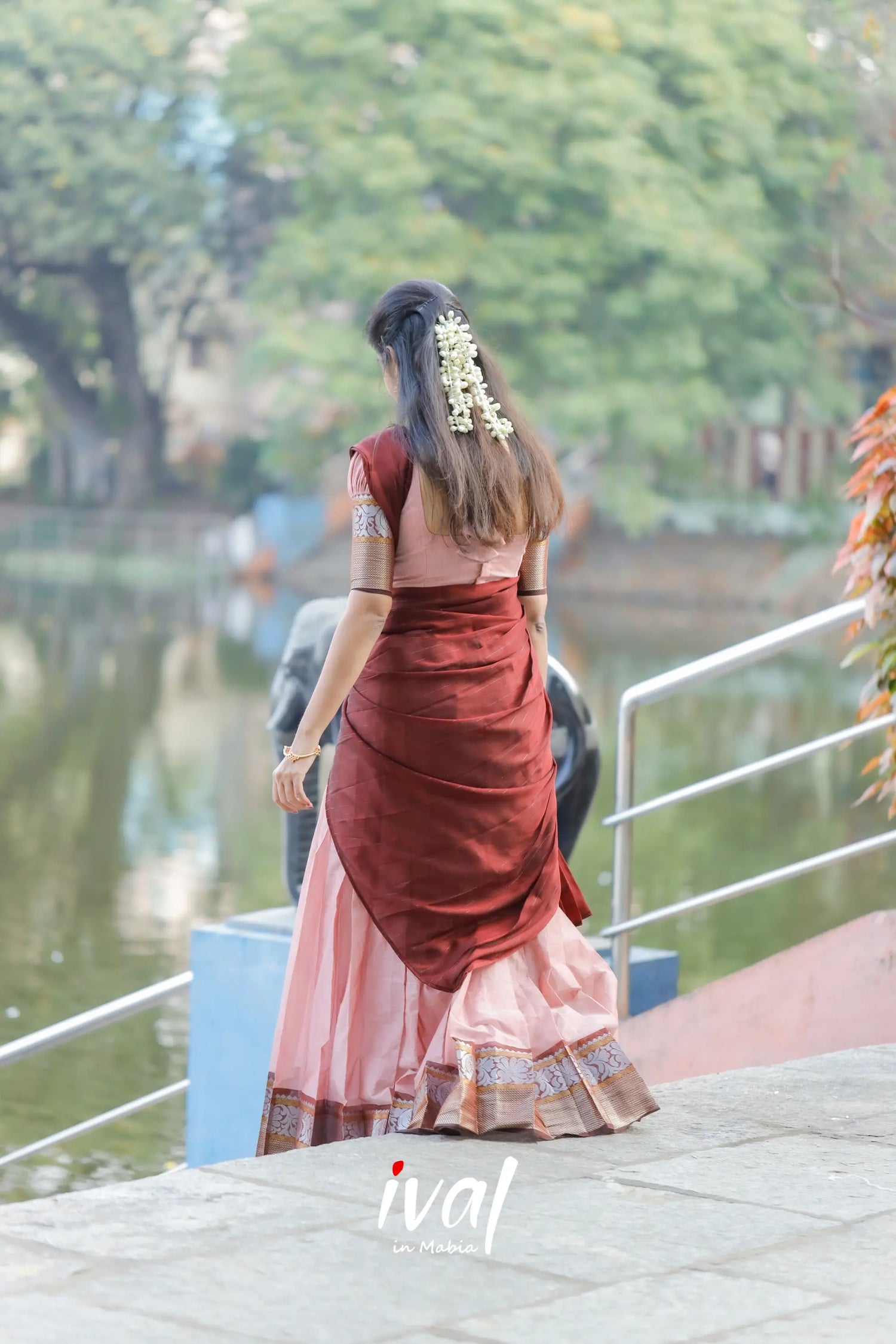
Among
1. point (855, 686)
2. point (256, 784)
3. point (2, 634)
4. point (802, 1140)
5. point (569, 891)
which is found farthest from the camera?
point (2, 634)

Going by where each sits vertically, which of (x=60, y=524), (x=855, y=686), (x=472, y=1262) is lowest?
(x=60, y=524)

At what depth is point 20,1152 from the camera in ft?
15.7

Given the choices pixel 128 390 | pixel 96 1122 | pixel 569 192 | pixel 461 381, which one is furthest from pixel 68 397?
pixel 461 381

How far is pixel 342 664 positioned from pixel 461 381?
0.48 meters

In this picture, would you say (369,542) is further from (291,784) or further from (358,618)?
(291,784)

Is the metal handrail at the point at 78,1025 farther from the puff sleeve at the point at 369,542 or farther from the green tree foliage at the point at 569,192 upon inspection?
the green tree foliage at the point at 569,192

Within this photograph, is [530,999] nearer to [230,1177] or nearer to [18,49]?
[230,1177]

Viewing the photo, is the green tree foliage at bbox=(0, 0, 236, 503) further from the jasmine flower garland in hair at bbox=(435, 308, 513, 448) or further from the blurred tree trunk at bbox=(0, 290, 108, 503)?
the jasmine flower garland in hair at bbox=(435, 308, 513, 448)

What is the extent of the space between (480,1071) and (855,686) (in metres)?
18.5

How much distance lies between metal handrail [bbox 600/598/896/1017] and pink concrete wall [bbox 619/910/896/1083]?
0.14 m

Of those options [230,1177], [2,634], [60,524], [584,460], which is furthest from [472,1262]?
[60,524]

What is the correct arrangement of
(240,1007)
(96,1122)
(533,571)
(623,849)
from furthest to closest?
(240,1007)
(96,1122)
(623,849)
(533,571)

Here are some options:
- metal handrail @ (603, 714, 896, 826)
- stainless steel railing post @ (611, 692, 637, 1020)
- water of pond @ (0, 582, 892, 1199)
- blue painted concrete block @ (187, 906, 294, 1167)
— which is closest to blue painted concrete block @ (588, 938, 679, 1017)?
stainless steel railing post @ (611, 692, 637, 1020)

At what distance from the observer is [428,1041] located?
3.14m
